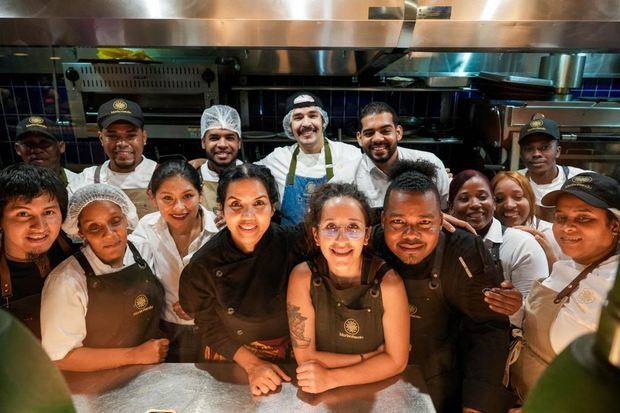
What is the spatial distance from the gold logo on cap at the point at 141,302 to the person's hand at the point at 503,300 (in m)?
1.29

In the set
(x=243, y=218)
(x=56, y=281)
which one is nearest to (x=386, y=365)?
(x=243, y=218)

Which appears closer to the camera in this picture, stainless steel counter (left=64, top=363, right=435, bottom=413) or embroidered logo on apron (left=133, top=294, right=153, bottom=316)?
stainless steel counter (left=64, top=363, right=435, bottom=413)

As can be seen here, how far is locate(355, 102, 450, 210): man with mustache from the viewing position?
251 cm

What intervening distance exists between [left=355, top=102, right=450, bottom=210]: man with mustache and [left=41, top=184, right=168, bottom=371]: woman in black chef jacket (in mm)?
1362

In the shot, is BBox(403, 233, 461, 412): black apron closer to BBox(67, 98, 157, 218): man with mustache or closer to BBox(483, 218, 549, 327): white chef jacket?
BBox(483, 218, 549, 327): white chef jacket

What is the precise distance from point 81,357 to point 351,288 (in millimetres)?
941

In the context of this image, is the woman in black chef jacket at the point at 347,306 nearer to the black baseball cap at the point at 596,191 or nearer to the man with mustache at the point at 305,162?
the black baseball cap at the point at 596,191

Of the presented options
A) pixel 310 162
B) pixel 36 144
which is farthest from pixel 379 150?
pixel 36 144

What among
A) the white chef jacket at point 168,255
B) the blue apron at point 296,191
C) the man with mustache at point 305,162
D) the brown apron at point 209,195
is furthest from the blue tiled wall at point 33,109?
the white chef jacket at point 168,255

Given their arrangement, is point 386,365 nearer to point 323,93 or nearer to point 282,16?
point 282,16

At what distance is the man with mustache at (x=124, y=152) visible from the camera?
2.55 m

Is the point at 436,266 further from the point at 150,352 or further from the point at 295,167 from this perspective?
the point at 295,167

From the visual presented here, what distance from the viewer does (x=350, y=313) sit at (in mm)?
1390

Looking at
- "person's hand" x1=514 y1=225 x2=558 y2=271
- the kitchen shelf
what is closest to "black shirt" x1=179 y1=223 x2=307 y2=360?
"person's hand" x1=514 y1=225 x2=558 y2=271
